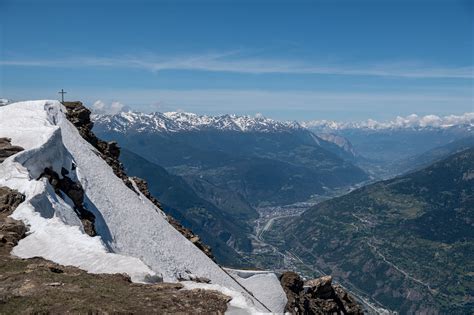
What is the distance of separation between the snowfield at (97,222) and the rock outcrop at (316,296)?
1.66 m

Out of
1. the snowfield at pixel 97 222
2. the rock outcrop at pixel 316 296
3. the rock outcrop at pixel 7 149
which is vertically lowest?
the rock outcrop at pixel 316 296

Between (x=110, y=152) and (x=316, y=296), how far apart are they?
38442mm

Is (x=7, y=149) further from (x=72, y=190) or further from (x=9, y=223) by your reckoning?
(x=9, y=223)

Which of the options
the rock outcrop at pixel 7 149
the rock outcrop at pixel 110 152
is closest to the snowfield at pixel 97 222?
the rock outcrop at pixel 7 149

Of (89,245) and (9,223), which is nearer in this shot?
(89,245)

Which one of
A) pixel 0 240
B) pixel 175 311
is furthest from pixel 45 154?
pixel 175 311

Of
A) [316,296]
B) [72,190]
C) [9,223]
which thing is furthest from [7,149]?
[316,296]

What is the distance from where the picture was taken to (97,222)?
4706 centimetres

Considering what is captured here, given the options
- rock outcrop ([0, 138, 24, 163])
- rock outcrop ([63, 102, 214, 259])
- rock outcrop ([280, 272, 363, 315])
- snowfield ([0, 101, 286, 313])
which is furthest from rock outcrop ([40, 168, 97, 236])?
rock outcrop ([280, 272, 363, 315])

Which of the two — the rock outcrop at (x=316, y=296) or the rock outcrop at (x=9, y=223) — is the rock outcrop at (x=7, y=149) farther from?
the rock outcrop at (x=316, y=296)

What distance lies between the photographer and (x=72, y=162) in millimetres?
51969

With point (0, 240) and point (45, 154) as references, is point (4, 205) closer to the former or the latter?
point (0, 240)

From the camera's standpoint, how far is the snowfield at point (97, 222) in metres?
30.0

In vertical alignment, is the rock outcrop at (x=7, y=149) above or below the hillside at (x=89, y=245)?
above
